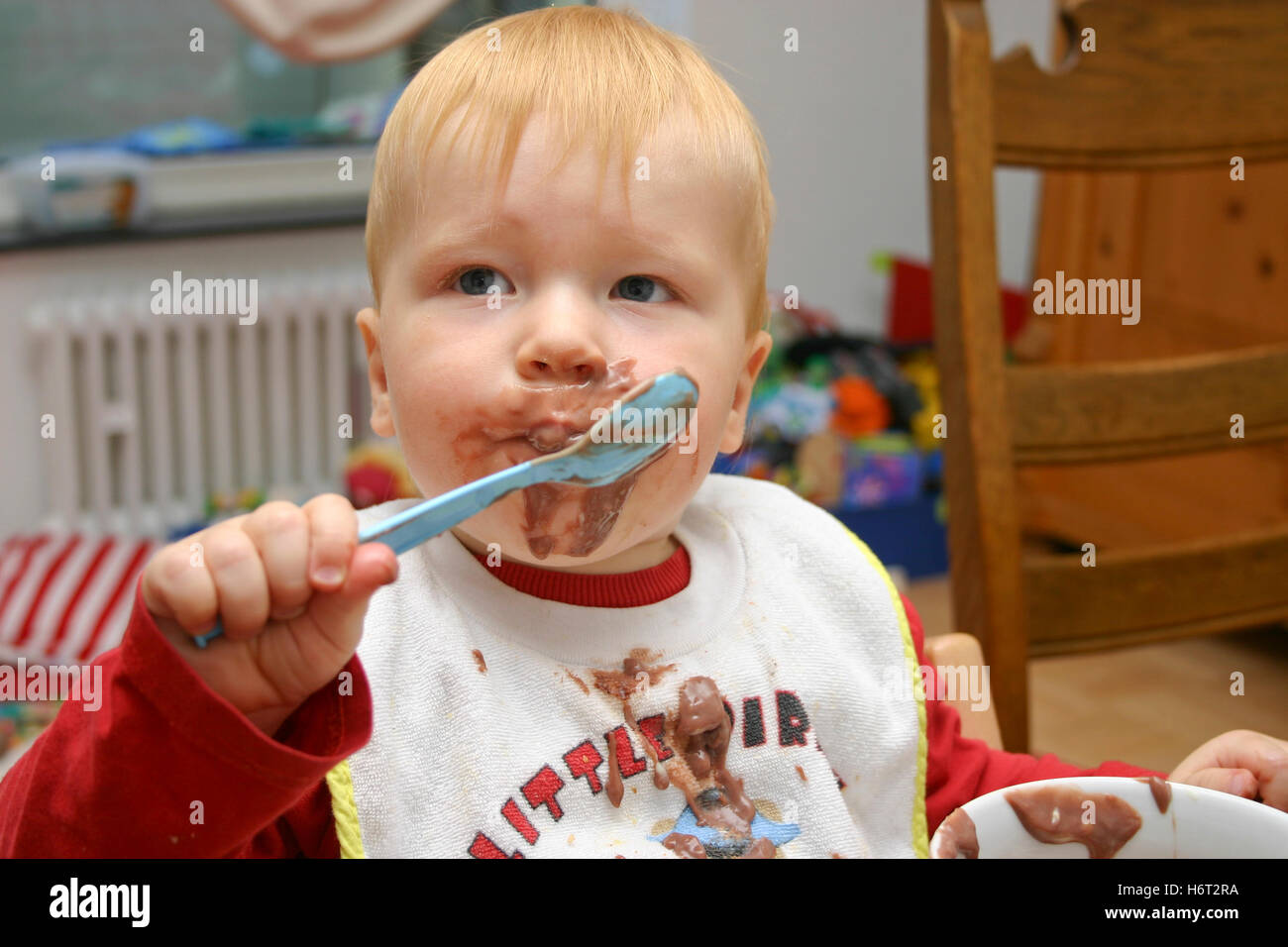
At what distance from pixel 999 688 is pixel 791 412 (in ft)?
5.56

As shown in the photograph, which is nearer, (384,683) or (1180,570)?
(384,683)

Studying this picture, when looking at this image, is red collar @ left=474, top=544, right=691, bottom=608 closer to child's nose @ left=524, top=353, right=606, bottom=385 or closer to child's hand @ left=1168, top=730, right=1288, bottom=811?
child's nose @ left=524, top=353, right=606, bottom=385

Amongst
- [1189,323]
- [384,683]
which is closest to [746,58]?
[1189,323]

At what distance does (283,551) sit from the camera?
0.54m

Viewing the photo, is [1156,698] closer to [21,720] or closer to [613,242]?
[613,242]

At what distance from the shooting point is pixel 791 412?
2.70 meters

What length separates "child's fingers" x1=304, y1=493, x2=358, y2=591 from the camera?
1.74ft

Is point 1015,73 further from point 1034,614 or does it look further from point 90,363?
point 90,363

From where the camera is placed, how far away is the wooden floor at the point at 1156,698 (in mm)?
1838

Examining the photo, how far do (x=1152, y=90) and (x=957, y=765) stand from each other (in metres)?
0.59

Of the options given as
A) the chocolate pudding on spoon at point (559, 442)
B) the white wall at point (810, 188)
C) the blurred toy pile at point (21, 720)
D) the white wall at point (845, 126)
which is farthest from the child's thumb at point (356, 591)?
the white wall at point (845, 126)

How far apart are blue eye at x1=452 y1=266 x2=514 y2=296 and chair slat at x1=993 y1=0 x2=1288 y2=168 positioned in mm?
488

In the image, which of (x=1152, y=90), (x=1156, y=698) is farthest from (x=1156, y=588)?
(x=1156, y=698)
